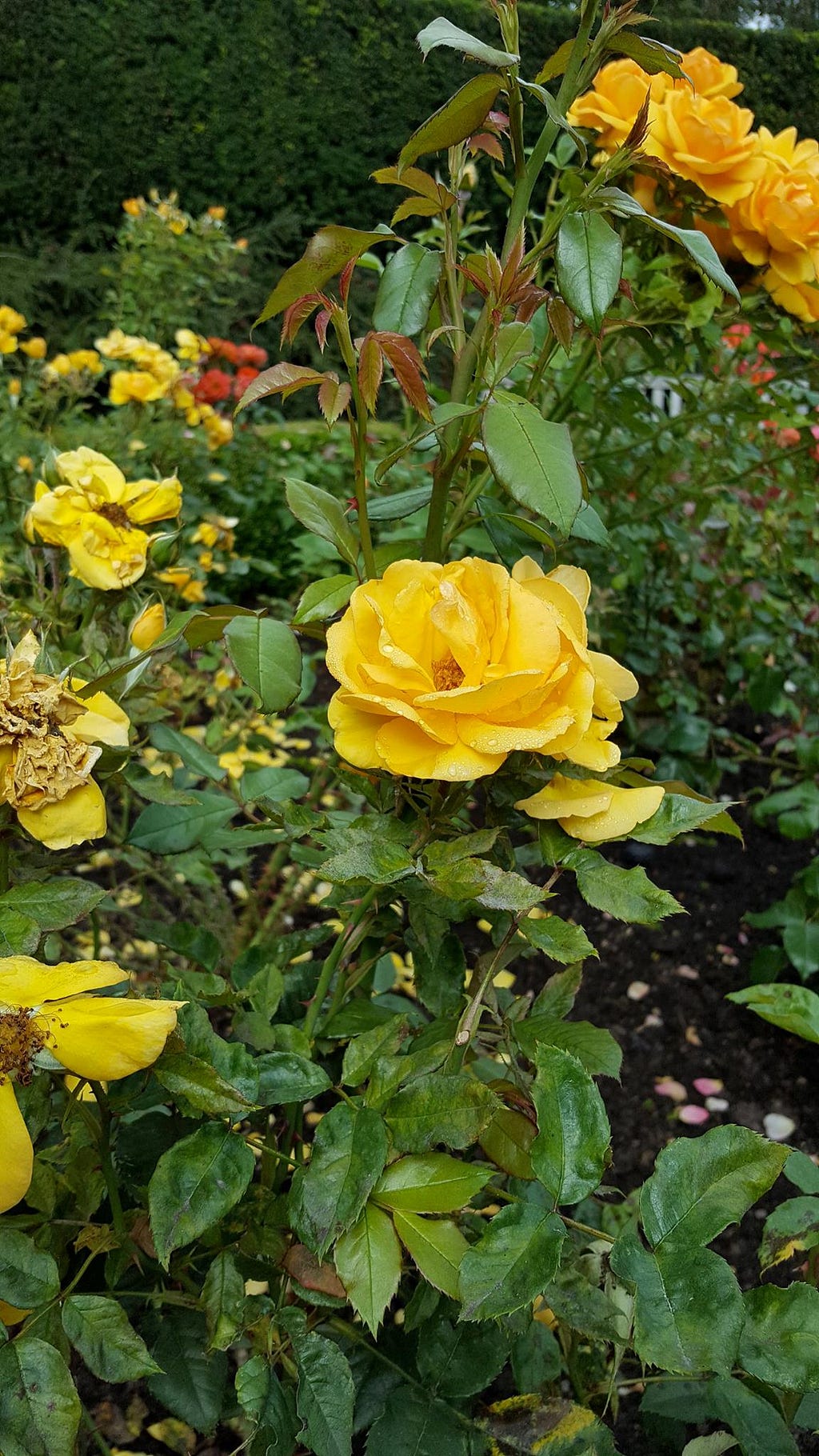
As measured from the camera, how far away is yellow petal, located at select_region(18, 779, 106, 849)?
63cm

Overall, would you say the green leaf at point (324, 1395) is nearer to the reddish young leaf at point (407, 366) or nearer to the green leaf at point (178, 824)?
the green leaf at point (178, 824)

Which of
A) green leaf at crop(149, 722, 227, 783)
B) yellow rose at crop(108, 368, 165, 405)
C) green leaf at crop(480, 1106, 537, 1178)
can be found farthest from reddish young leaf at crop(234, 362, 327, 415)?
yellow rose at crop(108, 368, 165, 405)

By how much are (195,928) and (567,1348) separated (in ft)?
1.47

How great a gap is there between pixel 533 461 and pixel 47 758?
1.07 ft

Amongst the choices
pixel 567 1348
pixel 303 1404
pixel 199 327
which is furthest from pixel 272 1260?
pixel 199 327

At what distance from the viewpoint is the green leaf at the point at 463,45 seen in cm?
54

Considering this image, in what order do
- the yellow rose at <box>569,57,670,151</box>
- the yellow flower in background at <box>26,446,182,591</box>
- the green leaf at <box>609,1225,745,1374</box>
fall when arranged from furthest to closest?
the yellow rose at <box>569,57,670,151</box>
the yellow flower in background at <box>26,446,182,591</box>
the green leaf at <box>609,1225,745,1374</box>

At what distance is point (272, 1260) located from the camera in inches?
27.5

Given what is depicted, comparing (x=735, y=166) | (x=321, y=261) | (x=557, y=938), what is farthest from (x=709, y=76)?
(x=557, y=938)

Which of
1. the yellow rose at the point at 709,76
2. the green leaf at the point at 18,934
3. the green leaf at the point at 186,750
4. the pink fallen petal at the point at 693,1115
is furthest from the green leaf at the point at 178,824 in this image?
the pink fallen petal at the point at 693,1115

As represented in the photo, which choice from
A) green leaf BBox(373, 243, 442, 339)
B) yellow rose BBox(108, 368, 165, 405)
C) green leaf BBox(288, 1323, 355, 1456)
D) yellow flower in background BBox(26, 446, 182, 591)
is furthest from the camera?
yellow rose BBox(108, 368, 165, 405)

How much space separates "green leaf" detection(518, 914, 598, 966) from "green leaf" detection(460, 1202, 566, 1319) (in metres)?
0.13

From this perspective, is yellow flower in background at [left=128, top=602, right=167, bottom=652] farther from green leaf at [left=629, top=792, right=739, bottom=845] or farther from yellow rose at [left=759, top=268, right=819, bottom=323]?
yellow rose at [left=759, top=268, right=819, bottom=323]

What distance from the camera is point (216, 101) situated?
654 cm
